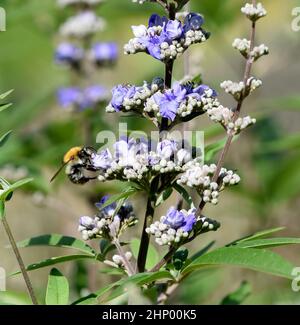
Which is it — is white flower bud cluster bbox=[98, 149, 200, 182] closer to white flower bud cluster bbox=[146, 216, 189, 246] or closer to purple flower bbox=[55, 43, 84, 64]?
white flower bud cluster bbox=[146, 216, 189, 246]

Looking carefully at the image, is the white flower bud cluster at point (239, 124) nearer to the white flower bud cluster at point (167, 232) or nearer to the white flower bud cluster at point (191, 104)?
the white flower bud cluster at point (191, 104)

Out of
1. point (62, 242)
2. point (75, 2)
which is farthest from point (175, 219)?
point (75, 2)

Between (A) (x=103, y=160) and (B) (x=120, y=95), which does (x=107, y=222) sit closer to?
(A) (x=103, y=160)

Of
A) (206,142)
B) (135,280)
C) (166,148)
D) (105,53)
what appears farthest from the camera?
(105,53)

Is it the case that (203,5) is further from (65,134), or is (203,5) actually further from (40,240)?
(40,240)

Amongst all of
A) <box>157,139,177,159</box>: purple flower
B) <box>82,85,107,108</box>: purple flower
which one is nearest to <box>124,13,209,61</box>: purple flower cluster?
<box>157,139,177,159</box>: purple flower

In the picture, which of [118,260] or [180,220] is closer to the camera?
[180,220]

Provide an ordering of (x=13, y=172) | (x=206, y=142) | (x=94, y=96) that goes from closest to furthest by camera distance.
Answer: (x=13, y=172) < (x=206, y=142) < (x=94, y=96)
